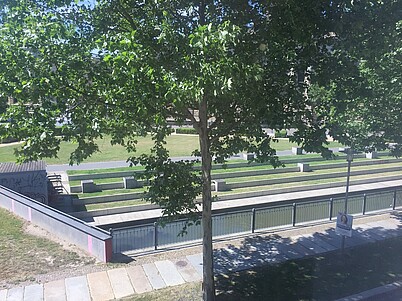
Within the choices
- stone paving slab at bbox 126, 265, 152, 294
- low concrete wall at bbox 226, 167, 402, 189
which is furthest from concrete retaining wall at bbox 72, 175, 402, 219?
stone paving slab at bbox 126, 265, 152, 294

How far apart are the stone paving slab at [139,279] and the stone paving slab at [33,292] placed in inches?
73.7

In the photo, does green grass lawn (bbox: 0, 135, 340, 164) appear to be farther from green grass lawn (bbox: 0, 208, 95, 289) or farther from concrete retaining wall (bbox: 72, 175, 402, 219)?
green grass lawn (bbox: 0, 208, 95, 289)

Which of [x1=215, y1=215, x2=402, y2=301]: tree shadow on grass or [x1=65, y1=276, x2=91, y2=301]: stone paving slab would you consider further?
[x1=215, y1=215, x2=402, y2=301]: tree shadow on grass

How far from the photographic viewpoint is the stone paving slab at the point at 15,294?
7.18 metres

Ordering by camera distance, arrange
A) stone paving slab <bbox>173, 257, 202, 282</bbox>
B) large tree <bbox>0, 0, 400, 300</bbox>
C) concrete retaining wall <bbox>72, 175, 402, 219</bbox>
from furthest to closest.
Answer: concrete retaining wall <bbox>72, 175, 402, 219</bbox> → stone paving slab <bbox>173, 257, 202, 282</bbox> → large tree <bbox>0, 0, 400, 300</bbox>

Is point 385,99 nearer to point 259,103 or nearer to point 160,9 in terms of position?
point 259,103

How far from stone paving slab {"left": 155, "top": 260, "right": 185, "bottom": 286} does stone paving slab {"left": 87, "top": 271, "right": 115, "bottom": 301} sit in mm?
1236

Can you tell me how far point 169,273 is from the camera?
852 centimetres

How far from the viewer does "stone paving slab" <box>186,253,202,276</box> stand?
882 cm

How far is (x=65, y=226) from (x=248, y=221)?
5.86 meters

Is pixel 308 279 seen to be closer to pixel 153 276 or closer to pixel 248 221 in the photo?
pixel 153 276

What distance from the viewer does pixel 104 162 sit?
72.3ft

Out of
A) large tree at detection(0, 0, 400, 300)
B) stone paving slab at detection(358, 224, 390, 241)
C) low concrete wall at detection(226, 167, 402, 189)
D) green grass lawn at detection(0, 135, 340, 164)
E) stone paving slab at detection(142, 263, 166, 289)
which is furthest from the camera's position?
green grass lawn at detection(0, 135, 340, 164)

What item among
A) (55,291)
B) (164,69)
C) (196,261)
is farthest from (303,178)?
(164,69)
